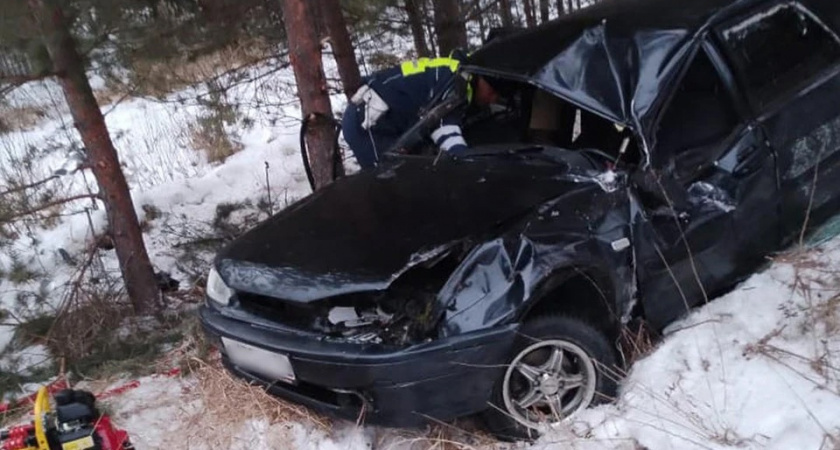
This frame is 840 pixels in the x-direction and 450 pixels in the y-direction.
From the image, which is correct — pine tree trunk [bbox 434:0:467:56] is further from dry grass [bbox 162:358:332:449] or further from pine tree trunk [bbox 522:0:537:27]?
dry grass [bbox 162:358:332:449]

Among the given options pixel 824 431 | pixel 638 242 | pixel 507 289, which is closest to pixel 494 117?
pixel 638 242

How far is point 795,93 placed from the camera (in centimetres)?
389

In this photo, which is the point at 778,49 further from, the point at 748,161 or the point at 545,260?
the point at 545,260

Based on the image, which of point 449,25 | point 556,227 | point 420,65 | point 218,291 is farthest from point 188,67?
point 556,227

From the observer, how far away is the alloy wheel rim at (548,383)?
3135 mm

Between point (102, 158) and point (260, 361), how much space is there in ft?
9.95

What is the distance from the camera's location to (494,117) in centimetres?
453

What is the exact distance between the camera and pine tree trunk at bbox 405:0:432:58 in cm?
792

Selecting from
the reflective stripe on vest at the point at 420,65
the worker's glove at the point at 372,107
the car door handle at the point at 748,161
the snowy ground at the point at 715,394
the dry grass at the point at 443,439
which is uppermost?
the reflective stripe on vest at the point at 420,65

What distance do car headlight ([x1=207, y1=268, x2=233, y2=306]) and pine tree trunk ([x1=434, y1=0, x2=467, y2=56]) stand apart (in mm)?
4616

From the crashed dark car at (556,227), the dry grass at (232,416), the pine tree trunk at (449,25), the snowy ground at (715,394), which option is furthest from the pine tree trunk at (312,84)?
the pine tree trunk at (449,25)

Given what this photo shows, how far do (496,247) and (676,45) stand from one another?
1.38 meters

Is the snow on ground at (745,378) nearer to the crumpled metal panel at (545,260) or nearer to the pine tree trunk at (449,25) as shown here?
the crumpled metal panel at (545,260)

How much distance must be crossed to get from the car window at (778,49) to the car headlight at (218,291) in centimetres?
252
